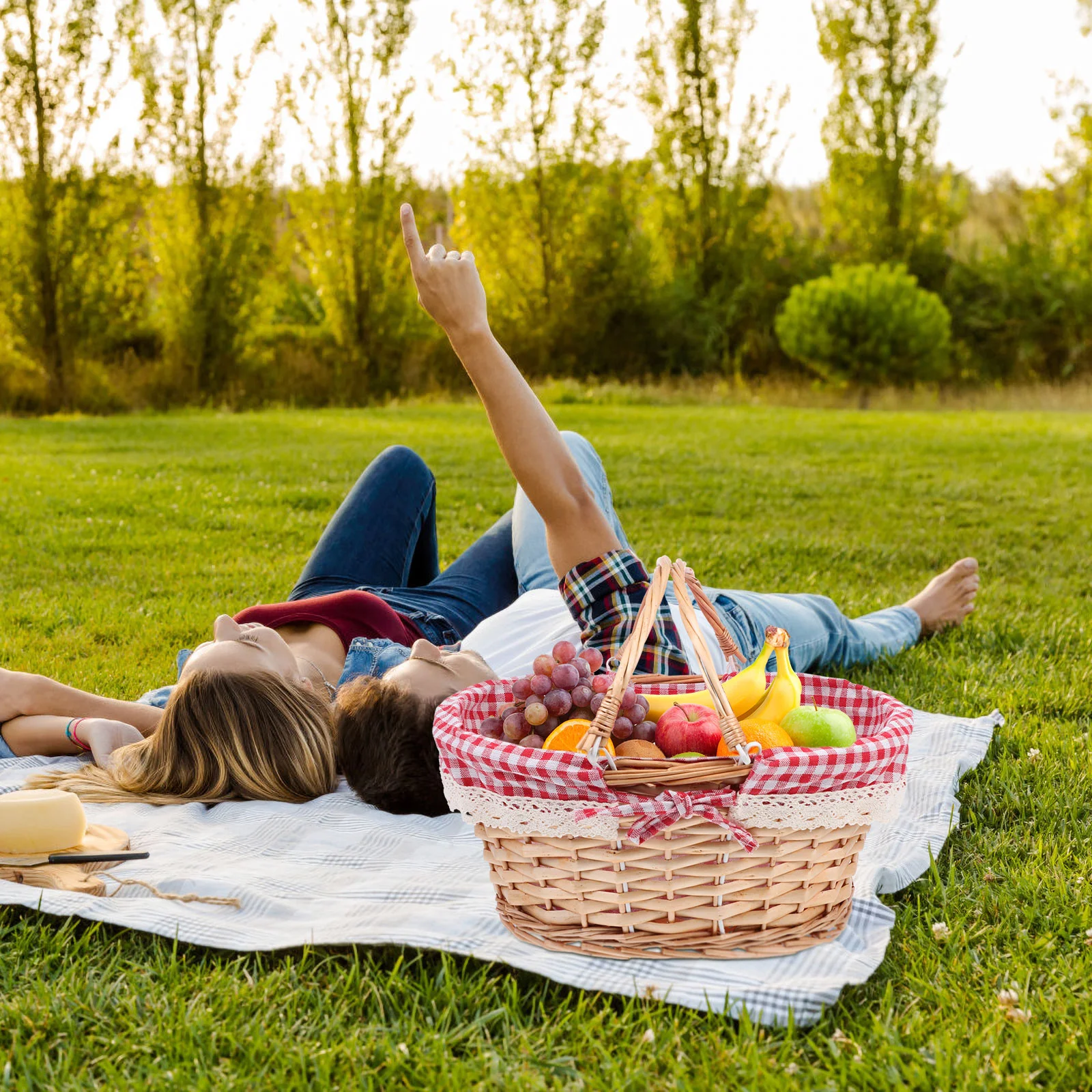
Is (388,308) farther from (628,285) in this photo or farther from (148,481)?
(148,481)

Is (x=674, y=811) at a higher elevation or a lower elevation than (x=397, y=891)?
higher

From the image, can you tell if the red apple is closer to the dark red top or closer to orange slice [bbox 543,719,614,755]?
orange slice [bbox 543,719,614,755]

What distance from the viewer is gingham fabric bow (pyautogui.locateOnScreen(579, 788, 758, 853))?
1.69 m

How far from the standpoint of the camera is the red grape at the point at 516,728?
6.52ft

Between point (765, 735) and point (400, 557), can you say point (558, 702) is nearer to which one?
point (765, 735)

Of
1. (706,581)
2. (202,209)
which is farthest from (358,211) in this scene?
(706,581)

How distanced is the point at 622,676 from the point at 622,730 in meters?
0.21

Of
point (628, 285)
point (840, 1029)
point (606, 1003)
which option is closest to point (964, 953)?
point (840, 1029)

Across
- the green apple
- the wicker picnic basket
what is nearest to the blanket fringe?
the wicker picnic basket

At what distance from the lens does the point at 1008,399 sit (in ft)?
62.4

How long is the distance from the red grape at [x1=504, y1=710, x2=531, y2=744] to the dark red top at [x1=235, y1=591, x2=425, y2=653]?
1483 millimetres

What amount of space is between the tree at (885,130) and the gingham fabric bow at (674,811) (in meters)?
22.1

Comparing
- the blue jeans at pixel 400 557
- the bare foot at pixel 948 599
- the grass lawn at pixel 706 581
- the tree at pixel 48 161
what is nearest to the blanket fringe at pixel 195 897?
the grass lawn at pixel 706 581

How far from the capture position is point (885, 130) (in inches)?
837
